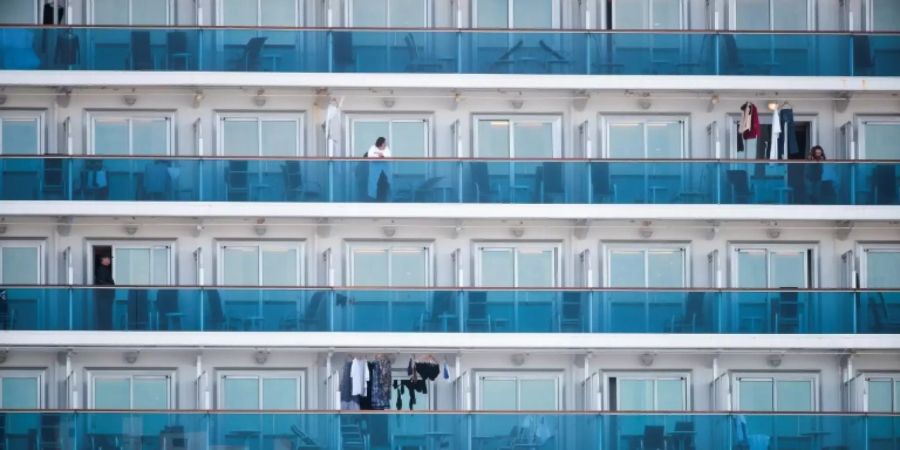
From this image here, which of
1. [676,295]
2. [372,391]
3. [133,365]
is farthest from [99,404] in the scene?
[676,295]

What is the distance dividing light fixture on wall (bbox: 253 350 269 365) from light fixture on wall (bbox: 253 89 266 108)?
4541 millimetres

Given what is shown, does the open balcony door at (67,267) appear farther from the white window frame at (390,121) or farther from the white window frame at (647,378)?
the white window frame at (647,378)

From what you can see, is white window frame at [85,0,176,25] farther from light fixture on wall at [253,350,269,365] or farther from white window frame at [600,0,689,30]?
white window frame at [600,0,689,30]

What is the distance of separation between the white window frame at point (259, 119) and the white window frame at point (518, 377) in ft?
17.2

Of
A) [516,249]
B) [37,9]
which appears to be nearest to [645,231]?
[516,249]

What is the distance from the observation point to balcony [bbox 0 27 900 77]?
41.6 metres

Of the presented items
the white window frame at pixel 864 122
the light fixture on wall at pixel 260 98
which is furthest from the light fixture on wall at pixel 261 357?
the white window frame at pixel 864 122

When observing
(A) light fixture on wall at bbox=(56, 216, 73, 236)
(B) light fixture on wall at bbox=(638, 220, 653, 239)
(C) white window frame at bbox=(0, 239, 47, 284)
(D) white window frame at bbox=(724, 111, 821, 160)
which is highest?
(D) white window frame at bbox=(724, 111, 821, 160)

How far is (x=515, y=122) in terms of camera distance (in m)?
43.0

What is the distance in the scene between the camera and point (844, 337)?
136 feet

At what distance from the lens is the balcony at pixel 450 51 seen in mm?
41625

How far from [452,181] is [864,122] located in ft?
26.1

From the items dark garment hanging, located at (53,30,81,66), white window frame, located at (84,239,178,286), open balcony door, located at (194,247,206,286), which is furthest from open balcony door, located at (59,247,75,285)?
dark garment hanging, located at (53,30,81,66)

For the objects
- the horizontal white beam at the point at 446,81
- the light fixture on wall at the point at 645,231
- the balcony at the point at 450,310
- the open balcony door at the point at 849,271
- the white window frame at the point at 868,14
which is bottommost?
the balcony at the point at 450,310
